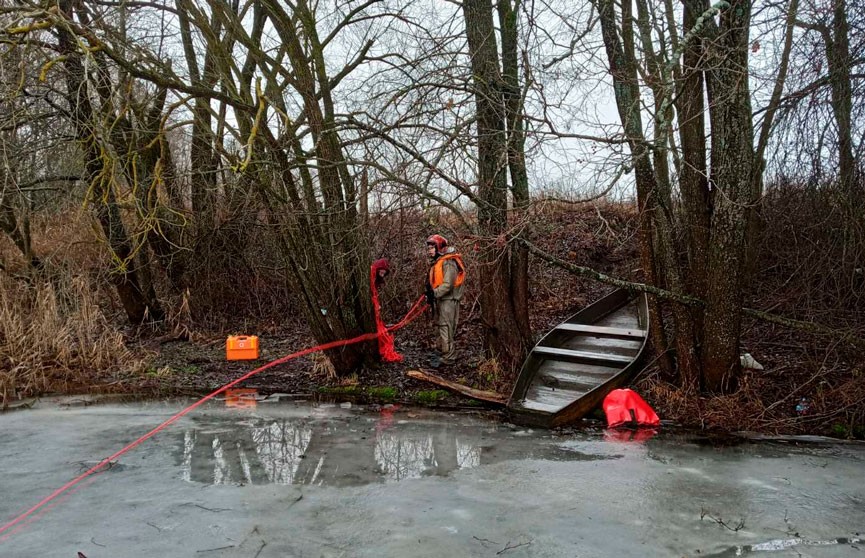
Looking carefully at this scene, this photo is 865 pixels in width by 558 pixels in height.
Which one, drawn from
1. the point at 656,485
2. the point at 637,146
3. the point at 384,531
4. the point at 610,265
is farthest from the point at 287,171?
the point at 610,265

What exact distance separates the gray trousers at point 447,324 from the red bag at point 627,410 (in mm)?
2952

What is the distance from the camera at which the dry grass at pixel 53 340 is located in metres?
9.39

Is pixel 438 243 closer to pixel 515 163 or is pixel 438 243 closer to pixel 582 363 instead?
pixel 515 163

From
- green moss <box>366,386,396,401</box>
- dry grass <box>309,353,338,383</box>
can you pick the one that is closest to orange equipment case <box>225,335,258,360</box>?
dry grass <box>309,353,338,383</box>

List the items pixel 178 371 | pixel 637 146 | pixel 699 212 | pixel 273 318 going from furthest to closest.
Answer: pixel 273 318
pixel 178 371
pixel 699 212
pixel 637 146

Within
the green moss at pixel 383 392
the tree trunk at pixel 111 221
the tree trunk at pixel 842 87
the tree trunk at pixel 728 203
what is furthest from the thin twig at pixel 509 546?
the tree trunk at pixel 111 221

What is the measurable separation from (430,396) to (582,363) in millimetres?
1998

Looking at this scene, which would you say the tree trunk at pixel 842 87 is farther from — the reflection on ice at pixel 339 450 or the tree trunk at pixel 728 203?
the reflection on ice at pixel 339 450

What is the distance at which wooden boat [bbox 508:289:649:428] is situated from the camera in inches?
297

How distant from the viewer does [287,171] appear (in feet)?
27.3

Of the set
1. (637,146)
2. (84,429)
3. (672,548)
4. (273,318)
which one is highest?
(637,146)

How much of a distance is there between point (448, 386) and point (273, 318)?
554 centimetres

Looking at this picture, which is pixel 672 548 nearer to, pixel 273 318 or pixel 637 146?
pixel 637 146

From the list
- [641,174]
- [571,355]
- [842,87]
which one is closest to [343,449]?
[571,355]
